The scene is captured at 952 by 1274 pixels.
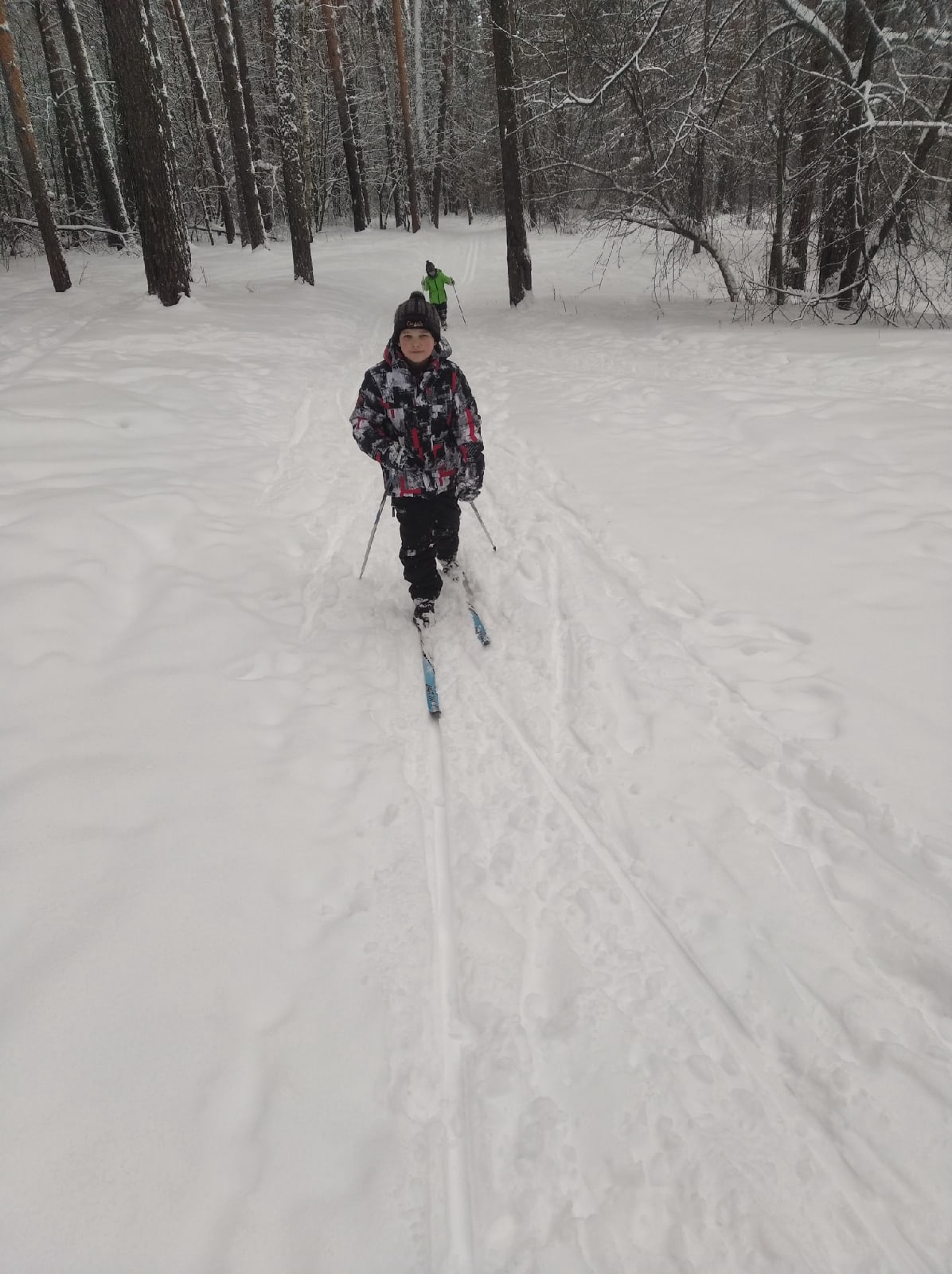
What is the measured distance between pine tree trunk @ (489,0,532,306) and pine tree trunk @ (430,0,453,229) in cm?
1977

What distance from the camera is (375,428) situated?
386 centimetres

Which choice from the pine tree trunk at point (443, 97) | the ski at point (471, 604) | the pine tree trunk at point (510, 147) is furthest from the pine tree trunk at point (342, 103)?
the ski at point (471, 604)

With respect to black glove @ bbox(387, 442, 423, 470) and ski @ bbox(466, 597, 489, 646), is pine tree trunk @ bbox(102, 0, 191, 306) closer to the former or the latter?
black glove @ bbox(387, 442, 423, 470)

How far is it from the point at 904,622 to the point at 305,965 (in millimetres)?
3382

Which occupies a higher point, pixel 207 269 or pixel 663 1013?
pixel 207 269

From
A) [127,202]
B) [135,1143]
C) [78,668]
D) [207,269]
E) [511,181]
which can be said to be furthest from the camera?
[127,202]

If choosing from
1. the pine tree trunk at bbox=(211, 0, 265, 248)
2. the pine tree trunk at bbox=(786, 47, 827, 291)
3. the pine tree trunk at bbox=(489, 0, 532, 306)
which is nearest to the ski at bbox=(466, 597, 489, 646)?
the pine tree trunk at bbox=(786, 47, 827, 291)

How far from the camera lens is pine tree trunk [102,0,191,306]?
9.09m

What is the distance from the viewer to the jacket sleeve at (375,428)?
3.81 m

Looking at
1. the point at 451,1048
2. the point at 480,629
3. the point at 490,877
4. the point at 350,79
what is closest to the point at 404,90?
the point at 350,79

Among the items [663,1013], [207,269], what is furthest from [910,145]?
[207,269]

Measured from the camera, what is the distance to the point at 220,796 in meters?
2.88

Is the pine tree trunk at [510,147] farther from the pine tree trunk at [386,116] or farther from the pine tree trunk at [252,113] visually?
the pine tree trunk at [386,116]

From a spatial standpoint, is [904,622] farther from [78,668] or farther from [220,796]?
[78,668]
